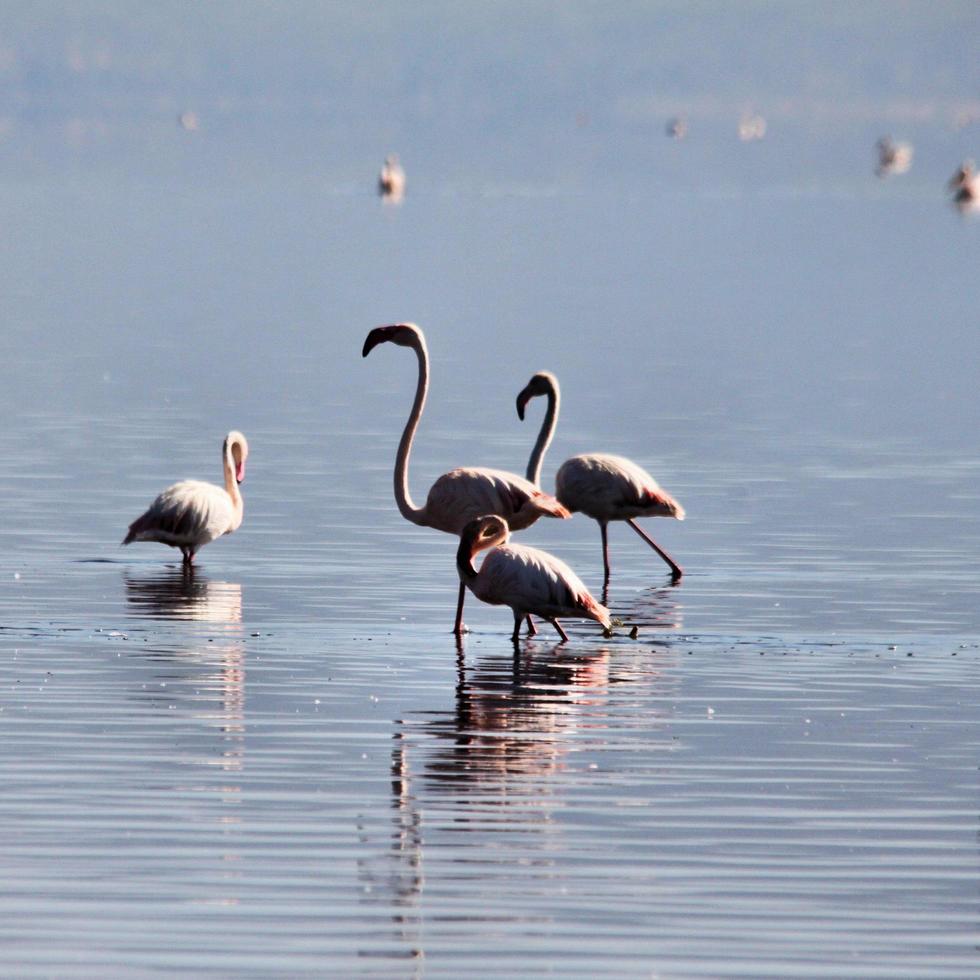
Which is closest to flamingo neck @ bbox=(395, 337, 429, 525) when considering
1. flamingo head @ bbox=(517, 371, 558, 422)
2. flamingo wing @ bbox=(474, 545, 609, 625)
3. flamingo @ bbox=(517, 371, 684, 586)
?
flamingo @ bbox=(517, 371, 684, 586)

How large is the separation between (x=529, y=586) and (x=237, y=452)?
6.37 m

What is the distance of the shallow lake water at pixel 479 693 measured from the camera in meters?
9.36

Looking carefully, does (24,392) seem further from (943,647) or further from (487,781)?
(487,781)

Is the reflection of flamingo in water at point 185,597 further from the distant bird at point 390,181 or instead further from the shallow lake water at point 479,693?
the distant bird at point 390,181

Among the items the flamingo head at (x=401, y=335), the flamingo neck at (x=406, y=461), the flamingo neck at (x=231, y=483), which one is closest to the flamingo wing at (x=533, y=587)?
the flamingo neck at (x=406, y=461)

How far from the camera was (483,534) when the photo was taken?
16016mm

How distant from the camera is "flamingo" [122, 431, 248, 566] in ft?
61.4

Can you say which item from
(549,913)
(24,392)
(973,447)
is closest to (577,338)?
(24,392)

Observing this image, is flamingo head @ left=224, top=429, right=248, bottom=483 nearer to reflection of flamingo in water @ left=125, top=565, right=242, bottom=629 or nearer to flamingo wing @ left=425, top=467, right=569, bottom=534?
reflection of flamingo in water @ left=125, top=565, right=242, bottom=629

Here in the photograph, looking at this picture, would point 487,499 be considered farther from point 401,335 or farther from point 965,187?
point 965,187

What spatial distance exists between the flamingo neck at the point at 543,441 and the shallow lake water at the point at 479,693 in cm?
101

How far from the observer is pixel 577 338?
153 feet

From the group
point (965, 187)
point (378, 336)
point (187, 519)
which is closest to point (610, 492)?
point (378, 336)

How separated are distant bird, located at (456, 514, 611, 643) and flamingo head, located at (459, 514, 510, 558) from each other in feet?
0.64
